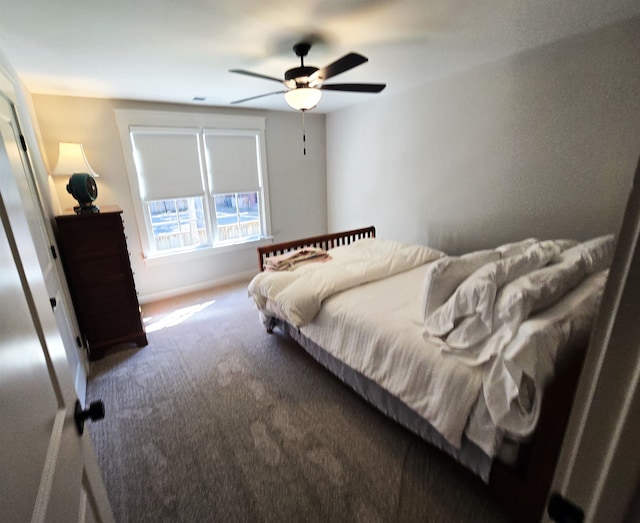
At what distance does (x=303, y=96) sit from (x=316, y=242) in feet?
5.23

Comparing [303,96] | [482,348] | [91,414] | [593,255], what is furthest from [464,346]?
[303,96]

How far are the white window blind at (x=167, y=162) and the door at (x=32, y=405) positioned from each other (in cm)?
322

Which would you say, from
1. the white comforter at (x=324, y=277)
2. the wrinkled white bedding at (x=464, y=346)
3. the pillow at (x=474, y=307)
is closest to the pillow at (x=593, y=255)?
the wrinkled white bedding at (x=464, y=346)

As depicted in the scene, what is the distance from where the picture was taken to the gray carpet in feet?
4.79

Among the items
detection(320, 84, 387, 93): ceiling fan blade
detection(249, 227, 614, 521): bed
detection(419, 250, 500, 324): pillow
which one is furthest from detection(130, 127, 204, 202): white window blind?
detection(419, 250, 500, 324): pillow

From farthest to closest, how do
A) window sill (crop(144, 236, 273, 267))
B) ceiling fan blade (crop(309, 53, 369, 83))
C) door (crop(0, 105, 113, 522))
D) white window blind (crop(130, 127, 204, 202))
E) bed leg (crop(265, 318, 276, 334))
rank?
window sill (crop(144, 236, 273, 267)) → white window blind (crop(130, 127, 204, 202)) → bed leg (crop(265, 318, 276, 334)) → ceiling fan blade (crop(309, 53, 369, 83)) → door (crop(0, 105, 113, 522))

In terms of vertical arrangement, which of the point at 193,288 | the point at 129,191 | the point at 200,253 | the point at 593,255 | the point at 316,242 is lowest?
Answer: the point at 193,288

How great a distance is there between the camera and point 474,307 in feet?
4.74

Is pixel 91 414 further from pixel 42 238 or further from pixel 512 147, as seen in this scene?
pixel 512 147

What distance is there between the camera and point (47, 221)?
2283mm

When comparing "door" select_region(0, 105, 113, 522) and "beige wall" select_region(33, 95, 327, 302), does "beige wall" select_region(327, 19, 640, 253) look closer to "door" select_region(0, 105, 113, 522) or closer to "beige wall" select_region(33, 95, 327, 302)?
"beige wall" select_region(33, 95, 327, 302)

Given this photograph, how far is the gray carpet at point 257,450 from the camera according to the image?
1461 millimetres

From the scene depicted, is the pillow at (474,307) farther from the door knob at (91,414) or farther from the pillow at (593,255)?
the door knob at (91,414)

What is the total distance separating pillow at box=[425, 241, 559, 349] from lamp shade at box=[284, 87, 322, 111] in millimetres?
1647
